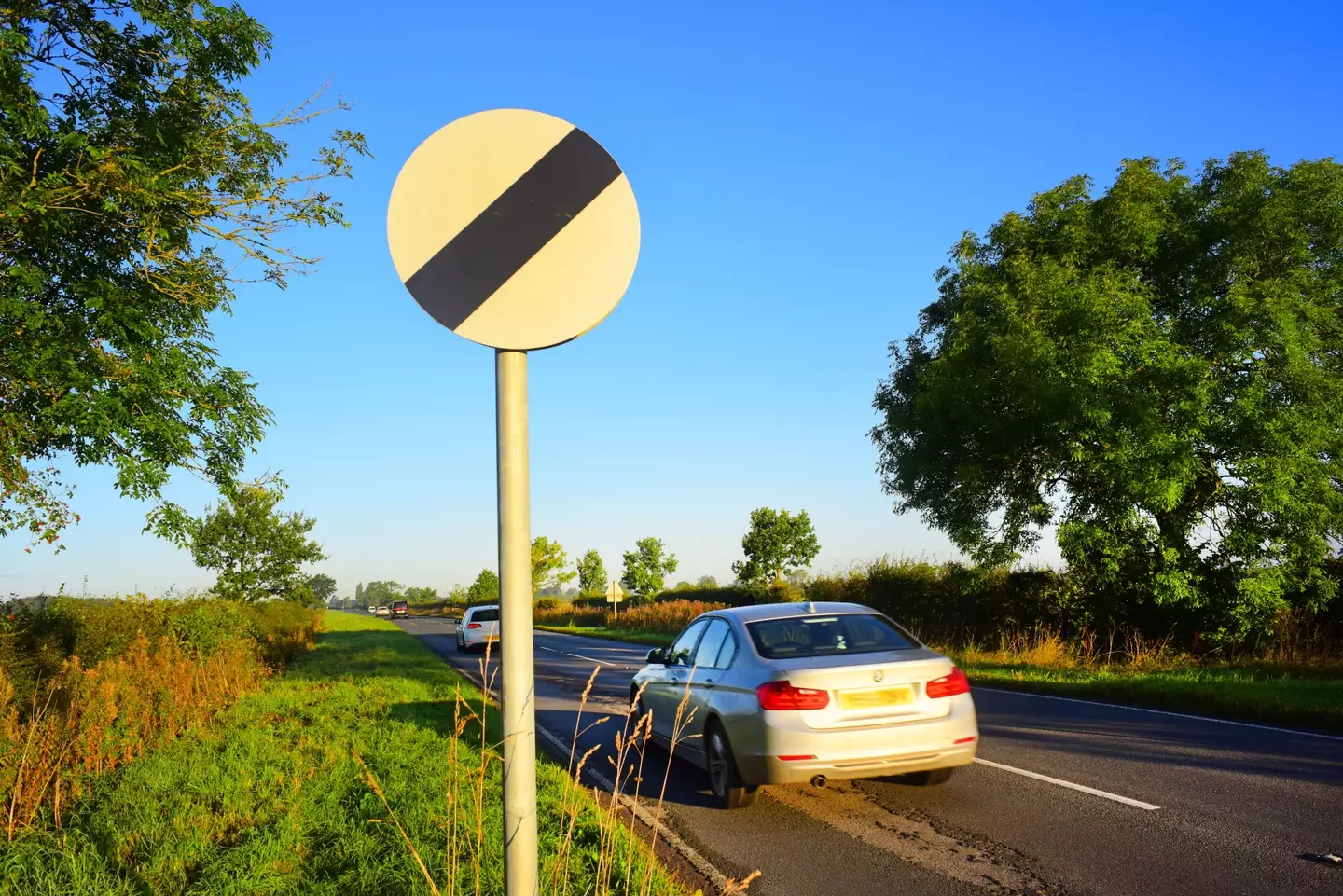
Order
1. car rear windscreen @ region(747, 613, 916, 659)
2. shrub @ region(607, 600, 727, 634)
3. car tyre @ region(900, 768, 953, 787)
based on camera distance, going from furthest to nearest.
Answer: shrub @ region(607, 600, 727, 634)
car tyre @ region(900, 768, 953, 787)
car rear windscreen @ region(747, 613, 916, 659)

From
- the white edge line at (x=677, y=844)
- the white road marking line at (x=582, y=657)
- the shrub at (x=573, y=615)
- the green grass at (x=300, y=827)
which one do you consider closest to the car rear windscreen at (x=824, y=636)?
the white edge line at (x=677, y=844)

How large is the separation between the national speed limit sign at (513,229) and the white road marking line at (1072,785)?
20.6ft

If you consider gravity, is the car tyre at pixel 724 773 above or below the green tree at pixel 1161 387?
below

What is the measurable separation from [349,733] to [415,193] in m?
8.65

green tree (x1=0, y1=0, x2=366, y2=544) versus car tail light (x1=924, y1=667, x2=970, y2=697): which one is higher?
green tree (x1=0, y1=0, x2=366, y2=544)

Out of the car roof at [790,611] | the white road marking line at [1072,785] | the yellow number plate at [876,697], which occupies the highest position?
the car roof at [790,611]

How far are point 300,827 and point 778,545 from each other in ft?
177

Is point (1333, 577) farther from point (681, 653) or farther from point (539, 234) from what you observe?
point (539, 234)

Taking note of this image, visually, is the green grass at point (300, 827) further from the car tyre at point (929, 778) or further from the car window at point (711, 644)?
the car tyre at point (929, 778)

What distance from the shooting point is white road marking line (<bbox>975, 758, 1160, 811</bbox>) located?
6.61m

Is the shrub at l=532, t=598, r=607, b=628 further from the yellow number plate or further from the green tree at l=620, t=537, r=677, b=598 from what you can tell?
the yellow number plate

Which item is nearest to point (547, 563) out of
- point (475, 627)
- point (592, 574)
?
point (592, 574)

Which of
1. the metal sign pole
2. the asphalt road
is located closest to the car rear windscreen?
the asphalt road

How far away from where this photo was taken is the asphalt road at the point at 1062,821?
506cm
